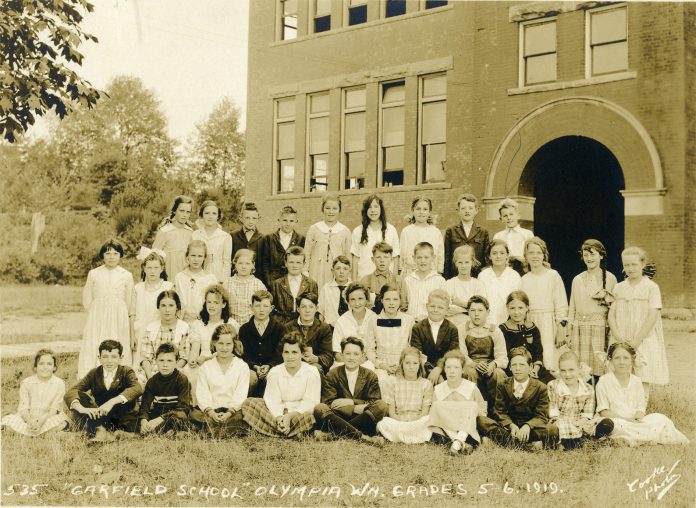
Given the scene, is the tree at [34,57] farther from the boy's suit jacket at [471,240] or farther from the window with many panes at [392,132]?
the window with many panes at [392,132]

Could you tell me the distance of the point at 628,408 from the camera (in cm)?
534

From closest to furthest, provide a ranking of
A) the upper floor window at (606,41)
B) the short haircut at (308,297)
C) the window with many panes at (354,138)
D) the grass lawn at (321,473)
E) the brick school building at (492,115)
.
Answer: the grass lawn at (321,473) → the short haircut at (308,297) → the brick school building at (492,115) → the upper floor window at (606,41) → the window with many panes at (354,138)

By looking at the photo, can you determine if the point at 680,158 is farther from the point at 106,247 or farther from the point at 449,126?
A: the point at 106,247

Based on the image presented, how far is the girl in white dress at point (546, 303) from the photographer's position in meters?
6.13

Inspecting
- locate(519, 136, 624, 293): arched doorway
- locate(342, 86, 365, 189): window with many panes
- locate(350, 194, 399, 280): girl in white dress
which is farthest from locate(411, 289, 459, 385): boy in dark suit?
locate(342, 86, 365, 189): window with many panes

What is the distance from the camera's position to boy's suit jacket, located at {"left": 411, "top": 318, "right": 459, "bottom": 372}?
19.2 ft

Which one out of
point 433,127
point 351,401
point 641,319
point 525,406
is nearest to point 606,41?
point 433,127

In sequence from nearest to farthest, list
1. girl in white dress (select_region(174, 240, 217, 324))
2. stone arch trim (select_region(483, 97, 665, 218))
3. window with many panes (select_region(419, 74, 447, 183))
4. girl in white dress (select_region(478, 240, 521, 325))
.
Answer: girl in white dress (select_region(478, 240, 521, 325)) < girl in white dress (select_region(174, 240, 217, 324)) < stone arch trim (select_region(483, 97, 665, 218)) < window with many panes (select_region(419, 74, 447, 183))

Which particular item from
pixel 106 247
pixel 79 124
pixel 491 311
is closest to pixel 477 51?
pixel 491 311

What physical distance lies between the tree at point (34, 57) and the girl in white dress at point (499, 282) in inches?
163

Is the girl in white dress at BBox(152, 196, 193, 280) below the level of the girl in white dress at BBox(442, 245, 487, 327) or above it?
above

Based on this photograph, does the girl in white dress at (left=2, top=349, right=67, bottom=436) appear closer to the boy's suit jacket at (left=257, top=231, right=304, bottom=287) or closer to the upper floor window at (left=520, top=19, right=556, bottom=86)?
the boy's suit jacket at (left=257, top=231, right=304, bottom=287)
